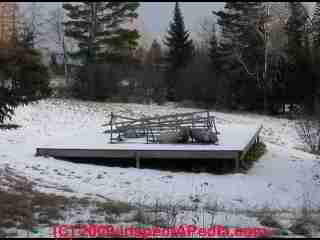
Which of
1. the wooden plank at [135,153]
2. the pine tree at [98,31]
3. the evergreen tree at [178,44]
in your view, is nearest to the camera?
the wooden plank at [135,153]

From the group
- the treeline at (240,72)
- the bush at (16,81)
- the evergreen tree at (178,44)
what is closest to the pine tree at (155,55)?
the evergreen tree at (178,44)

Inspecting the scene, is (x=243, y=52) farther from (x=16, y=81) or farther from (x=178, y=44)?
(x=16, y=81)

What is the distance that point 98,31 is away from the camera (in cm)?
3562

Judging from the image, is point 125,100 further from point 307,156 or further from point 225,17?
point 307,156

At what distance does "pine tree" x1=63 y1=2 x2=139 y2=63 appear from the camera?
115 ft

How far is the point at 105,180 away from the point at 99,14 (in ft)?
95.6

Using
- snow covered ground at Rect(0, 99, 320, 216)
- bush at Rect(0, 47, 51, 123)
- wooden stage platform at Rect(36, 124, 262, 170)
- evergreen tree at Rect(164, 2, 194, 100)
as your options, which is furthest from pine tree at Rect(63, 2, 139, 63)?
bush at Rect(0, 47, 51, 123)

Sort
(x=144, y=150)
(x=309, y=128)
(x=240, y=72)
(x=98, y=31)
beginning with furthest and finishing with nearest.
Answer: (x=98, y=31) → (x=240, y=72) → (x=309, y=128) → (x=144, y=150)

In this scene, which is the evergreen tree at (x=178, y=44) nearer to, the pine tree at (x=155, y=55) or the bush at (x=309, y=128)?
the pine tree at (x=155, y=55)

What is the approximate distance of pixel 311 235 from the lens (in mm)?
4555

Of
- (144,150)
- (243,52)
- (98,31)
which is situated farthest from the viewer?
(98,31)

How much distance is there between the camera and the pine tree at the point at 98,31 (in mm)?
34969

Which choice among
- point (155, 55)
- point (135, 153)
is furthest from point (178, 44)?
point (135, 153)

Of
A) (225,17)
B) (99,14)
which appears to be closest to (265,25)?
(225,17)
